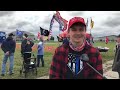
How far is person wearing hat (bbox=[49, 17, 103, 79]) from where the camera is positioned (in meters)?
2.00

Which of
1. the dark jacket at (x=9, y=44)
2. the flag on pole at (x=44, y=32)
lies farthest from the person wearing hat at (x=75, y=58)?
the flag on pole at (x=44, y=32)

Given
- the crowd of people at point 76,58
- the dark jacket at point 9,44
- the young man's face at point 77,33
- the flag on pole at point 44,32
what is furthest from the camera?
the flag on pole at point 44,32

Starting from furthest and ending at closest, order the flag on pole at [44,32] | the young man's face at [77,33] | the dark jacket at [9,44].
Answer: the flag on pole at [44,32], the dark jacket at [9,44], the young man's face at [77,33]

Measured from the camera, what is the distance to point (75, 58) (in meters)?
2.03

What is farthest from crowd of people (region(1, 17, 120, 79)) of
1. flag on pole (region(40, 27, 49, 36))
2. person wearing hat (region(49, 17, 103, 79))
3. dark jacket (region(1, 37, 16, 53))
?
flag on pole (region(40, 27, 49, 36))

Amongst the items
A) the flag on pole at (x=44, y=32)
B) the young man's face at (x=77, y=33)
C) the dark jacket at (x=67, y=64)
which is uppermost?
the flag on pole at (x=44, y=32)

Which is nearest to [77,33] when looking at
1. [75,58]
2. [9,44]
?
[75,58]

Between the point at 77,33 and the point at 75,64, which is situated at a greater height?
the point at 77,33

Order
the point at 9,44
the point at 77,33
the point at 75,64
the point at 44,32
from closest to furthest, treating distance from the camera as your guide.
→ 1. the point at 75,64
2. the point at 77,33
3. the point at 9,44
4. the point at 44,32

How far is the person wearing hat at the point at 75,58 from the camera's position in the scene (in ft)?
6.57

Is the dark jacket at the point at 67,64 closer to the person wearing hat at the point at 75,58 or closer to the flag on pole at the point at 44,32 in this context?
the person wearing hat at the point at 75,58

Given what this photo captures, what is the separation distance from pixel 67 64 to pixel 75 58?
0.25 ft

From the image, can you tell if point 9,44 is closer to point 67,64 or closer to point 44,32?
point 44,32
